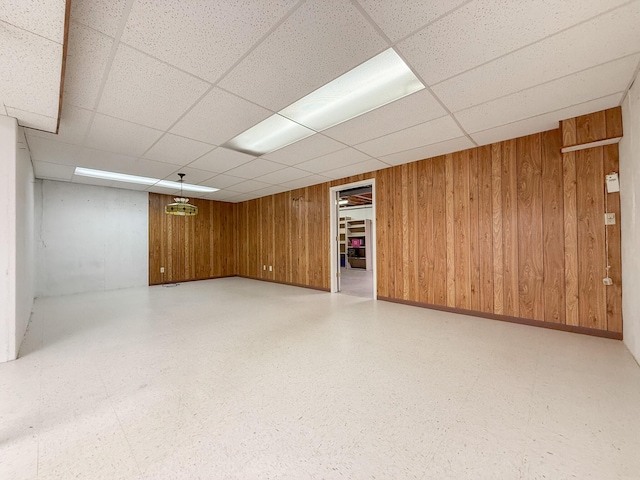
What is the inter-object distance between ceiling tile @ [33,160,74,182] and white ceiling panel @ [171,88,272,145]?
302cm

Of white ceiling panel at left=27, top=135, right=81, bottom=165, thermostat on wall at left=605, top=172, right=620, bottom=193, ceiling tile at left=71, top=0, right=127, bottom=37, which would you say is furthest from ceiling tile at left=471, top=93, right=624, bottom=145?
white ceiling panel at left=27, top=135, right=81, bottom=165

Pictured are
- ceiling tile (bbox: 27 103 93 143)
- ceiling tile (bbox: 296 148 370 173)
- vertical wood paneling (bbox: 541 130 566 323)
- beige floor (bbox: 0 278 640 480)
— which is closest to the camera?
beige floor (bbox: 0 278 640 480)

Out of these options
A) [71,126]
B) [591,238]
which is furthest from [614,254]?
[71,126]

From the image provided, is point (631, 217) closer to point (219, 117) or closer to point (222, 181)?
point (219, 117)

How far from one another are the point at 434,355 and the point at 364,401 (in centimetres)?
105

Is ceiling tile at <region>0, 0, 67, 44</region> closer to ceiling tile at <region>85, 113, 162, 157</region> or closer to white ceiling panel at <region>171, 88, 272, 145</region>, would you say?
white ceiling panel at <region>171, 88, 272, 145</region>

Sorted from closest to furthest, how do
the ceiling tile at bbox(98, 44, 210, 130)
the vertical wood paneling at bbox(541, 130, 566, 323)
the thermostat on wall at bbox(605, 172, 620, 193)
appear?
the ceiling tile at bbox(98, 44, 210, 130) < the thermostat on wall at bbox(605, 172, 620, 193) < the vertical wood paneling at bbox(541, 130, 566, 323)

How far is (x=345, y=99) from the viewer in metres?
2.66

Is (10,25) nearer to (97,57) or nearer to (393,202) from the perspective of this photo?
(97,57)

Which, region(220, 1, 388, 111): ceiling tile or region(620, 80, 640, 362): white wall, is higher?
region(220, 1, 388, 111): ceiling tile

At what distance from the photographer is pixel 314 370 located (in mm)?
2172

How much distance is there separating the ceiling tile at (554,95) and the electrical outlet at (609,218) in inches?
48.6

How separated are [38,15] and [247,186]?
15.5 feet

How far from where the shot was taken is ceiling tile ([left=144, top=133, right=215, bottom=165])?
3.35 m
